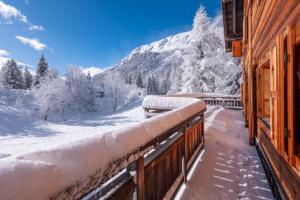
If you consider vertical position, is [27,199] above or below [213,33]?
below

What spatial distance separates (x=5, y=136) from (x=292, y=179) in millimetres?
33365

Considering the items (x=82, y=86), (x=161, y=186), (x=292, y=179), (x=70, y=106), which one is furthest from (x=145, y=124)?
(x=82, y=86)

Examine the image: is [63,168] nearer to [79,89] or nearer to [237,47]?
[237,47]

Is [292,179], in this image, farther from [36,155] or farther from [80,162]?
[36,155]

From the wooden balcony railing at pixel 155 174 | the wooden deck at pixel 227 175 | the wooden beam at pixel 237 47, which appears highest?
the wooden beam at pixel 237 47

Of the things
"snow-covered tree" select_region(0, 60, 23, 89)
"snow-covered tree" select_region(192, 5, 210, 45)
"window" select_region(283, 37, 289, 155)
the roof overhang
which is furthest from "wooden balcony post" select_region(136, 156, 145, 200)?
"snow-covered tree" select_region(0, 60, 23, 89)

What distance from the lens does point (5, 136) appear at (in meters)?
29.1

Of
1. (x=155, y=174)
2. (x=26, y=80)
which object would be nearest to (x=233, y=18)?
(x=155, y=174)

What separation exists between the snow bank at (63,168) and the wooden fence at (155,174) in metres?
0.26

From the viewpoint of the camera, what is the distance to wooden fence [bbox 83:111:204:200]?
179 centimetres

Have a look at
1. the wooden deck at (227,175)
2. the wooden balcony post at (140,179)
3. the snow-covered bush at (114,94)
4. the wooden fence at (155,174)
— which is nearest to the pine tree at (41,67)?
the snow-covered bush at (114,94)

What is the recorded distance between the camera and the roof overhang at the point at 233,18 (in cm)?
944

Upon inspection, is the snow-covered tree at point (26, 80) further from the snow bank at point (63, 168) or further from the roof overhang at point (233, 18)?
the snow bank at point (63, 168)

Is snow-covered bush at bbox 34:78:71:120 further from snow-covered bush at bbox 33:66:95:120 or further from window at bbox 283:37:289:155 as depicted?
window at bbox 283:37:289:155
